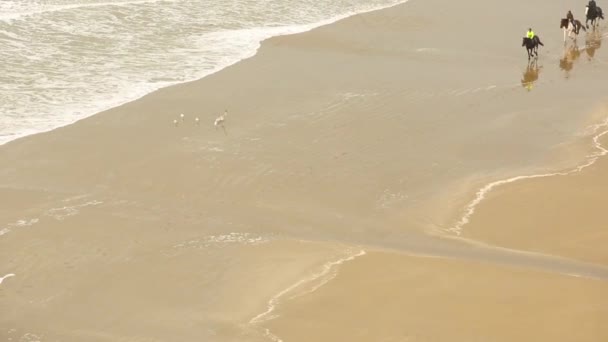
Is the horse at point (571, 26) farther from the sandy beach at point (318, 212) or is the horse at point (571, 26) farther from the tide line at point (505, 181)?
the tide line at point (505, 181)

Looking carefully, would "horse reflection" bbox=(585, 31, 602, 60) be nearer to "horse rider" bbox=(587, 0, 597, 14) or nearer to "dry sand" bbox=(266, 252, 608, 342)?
"horse rider" bbox=(587, 0, 597, 14)

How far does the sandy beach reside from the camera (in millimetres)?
9336

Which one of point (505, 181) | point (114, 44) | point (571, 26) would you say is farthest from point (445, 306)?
point (571, 26)

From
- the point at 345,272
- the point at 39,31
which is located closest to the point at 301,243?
the point at 345,272

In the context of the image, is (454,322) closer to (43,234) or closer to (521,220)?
(521,220)

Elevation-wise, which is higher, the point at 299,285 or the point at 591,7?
the point at 591,7

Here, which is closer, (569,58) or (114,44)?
(569,58)

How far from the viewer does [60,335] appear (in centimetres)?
918

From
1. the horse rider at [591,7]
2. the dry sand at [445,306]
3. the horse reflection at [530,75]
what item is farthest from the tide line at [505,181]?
the horse rider at [591,7]

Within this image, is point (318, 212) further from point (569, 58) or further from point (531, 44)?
point (569, 58)

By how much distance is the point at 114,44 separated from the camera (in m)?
21.0

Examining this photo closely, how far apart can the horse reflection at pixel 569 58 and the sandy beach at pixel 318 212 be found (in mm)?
458

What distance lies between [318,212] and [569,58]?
10616 mm

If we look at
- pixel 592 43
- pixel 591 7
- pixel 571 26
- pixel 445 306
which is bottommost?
pixel 445 306
